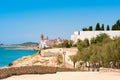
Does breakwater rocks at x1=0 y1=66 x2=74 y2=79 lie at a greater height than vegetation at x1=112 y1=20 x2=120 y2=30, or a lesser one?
lesser

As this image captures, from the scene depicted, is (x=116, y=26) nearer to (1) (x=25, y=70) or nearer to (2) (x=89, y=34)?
(2) (x=89, y=34)

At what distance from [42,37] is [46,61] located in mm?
76312

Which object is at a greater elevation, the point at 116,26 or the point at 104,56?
the point at 116,26

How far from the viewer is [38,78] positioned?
28812 mm

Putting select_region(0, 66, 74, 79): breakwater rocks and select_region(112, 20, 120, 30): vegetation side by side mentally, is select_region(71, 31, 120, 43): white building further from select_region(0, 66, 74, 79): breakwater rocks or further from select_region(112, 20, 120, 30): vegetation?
select_region(0, 66, 74, 79): breakwater rocks

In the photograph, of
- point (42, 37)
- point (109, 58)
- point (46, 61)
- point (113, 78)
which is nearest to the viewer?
point (113, 78)

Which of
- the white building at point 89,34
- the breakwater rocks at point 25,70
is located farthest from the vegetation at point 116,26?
the breakwater rocks at point 25,70

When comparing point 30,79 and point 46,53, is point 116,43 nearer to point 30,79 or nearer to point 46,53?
point 30,79

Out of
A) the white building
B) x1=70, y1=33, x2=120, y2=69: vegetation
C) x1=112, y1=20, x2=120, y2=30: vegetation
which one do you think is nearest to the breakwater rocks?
x1=70, y1=33, x2=120, y2=69: vegetation

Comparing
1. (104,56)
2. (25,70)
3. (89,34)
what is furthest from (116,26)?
(25,70)

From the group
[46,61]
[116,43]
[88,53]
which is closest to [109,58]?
[116,43]

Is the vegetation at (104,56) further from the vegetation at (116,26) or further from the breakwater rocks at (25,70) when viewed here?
the vegetation at (116,26)

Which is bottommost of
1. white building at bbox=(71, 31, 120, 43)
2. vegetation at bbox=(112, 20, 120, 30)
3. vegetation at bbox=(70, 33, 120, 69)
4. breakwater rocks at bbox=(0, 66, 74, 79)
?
breakwater rocks at bbox=(0, 66, 74, 79)

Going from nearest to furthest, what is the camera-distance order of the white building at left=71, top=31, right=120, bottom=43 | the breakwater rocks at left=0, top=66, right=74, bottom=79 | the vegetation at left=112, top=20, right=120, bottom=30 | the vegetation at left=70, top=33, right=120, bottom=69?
the breakwater rocks at left=0, top=66, right=74, bottom=79, the vegetation at left=70, top=33, right=120, bottom=69, the white building at left=71, top=31, right=120, bottom=43, the vegetation at left=112, top=20, right=120, bottom=30
